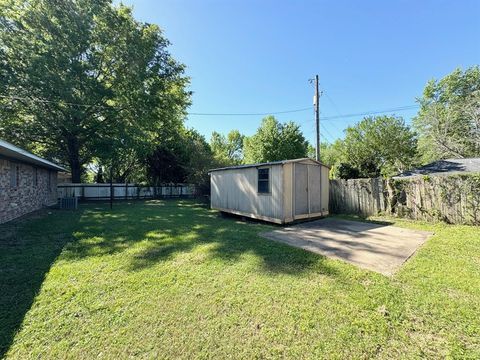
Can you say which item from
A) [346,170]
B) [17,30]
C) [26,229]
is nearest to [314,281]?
[26,229]

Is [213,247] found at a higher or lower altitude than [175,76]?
lower

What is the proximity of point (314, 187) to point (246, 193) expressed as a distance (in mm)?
2571

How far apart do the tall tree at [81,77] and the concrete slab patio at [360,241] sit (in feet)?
41.9

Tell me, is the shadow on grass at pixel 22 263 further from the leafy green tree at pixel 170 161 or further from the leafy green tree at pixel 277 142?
the leafy green tree at pixel 277 142

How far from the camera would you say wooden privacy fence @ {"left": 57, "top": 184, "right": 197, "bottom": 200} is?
607 inches

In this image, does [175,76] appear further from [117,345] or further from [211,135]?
[211,135]

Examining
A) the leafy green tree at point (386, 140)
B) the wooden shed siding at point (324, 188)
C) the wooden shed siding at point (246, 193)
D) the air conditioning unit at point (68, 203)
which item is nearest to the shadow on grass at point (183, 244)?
the wooden shed siding at point (246, 193)

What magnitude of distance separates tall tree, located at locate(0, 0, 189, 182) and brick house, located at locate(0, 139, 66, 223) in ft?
13.6

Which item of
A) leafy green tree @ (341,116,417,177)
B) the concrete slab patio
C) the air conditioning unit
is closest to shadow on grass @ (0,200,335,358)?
the concrete slab patio

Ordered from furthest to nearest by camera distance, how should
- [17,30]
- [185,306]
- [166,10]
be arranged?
[17,30] → [166,10] → [185,306]

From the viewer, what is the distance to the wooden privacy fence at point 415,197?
6.35 metres

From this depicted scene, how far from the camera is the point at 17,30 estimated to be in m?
12.1

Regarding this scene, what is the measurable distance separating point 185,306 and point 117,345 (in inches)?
29.3

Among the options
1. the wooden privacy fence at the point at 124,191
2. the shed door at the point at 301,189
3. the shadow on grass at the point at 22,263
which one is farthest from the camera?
the wooden privacy fence at the point at 124,191
